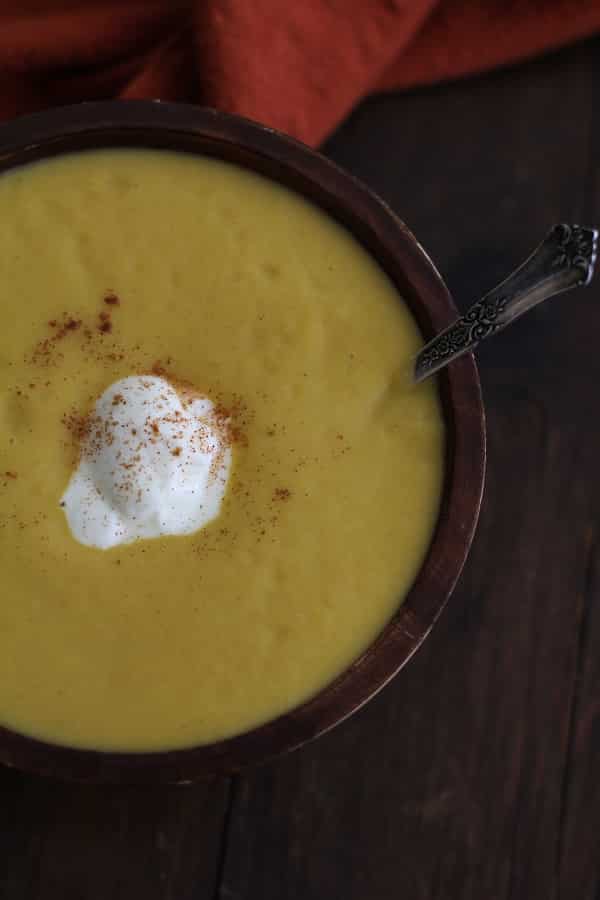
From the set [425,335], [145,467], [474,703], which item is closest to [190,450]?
[145,467]

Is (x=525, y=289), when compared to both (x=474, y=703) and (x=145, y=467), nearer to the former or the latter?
(x=145, y=467)

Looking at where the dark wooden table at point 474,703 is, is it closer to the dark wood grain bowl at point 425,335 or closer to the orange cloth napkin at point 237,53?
the orange cloth napkin at point 237,53

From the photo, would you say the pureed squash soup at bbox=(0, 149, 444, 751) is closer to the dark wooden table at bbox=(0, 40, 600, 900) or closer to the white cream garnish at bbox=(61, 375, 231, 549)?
the white cream garnish at bbox=(61, 375, 231, 549)

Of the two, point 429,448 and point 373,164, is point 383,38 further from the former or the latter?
point 429,448

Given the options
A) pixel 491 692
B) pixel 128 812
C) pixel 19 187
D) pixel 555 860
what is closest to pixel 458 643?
pixel 491 692

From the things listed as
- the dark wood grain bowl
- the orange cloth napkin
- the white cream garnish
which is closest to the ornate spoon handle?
the dark wood grain bowl

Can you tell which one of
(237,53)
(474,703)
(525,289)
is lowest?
(474,703)
